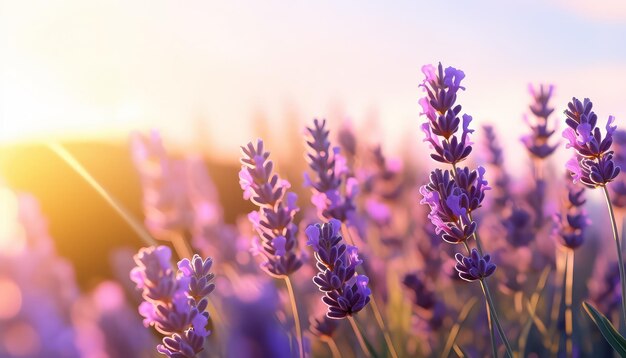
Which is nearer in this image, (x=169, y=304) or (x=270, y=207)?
(x=169, y=304)

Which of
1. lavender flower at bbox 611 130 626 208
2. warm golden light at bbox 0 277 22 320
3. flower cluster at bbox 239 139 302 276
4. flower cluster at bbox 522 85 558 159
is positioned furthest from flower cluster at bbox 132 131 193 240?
lavender flower at bbox 611 130 626 208

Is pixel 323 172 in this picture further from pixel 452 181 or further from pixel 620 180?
pixel 620 180

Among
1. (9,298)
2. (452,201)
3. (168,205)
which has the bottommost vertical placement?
(9,298)

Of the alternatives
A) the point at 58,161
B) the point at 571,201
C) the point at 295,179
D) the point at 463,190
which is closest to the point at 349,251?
the point at 463,190

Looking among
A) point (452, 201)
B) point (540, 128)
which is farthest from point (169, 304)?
point (540, 128)

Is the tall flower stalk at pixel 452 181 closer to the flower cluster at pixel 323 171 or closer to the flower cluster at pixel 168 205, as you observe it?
the flower cluster at pixel 323 171

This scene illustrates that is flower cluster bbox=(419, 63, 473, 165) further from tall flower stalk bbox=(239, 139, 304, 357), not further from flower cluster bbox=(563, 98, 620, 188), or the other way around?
tall flower stalk bbox=(239, 139, 304, 357)

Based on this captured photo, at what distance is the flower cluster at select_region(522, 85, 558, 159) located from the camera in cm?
244

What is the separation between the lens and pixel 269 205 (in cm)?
188

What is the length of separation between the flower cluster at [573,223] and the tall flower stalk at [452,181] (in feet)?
2.10

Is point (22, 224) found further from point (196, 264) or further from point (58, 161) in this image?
point (58, 161)

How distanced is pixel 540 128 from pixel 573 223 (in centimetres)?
39

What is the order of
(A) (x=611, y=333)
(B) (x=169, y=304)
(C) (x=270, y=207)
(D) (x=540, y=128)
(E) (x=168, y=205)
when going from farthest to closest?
(E) (x=168, y=205), (D) (x=540, y=128), (C) (x=270, y=207), (A) (x=611, y=333), (B) (x=169, y=304)

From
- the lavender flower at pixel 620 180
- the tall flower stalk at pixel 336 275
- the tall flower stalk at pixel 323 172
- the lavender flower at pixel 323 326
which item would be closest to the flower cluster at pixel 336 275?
the tall flower stalk at pixel 336 275
